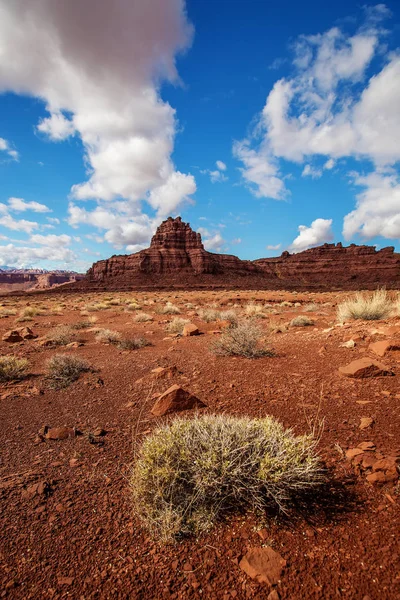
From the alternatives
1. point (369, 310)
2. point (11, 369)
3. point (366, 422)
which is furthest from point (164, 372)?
point (369, 310)

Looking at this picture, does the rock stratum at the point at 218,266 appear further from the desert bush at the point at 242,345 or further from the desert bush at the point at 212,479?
the desert bush at the point at 212,479

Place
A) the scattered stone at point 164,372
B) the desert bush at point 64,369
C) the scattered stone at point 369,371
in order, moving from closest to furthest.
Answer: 1. the scattered stone at point 369,371
2. the scattered stone at point 164,372
3. the desert bush at point 64,369

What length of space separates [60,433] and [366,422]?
12.4 feet

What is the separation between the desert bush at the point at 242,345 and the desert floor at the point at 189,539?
0.95m

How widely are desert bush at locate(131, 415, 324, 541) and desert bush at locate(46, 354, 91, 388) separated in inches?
159

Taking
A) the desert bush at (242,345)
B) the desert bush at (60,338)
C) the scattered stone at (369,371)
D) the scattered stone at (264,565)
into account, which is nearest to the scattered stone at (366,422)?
the scattered stone at (369,371)

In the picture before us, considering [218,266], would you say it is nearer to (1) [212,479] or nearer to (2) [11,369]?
(2) [11,369]

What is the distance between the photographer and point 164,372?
5746mm

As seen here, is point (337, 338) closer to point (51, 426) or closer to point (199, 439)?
point (199, 439)

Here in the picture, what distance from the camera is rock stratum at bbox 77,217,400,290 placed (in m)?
79.8

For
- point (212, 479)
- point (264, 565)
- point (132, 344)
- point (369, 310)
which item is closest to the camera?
point (264, 565)

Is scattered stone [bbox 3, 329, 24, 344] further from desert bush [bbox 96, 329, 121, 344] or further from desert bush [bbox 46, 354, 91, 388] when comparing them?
desert bush [bbox 46, 354, 91, 388]

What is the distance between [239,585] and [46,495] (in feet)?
6.19

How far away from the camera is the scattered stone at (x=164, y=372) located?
5.64 m
